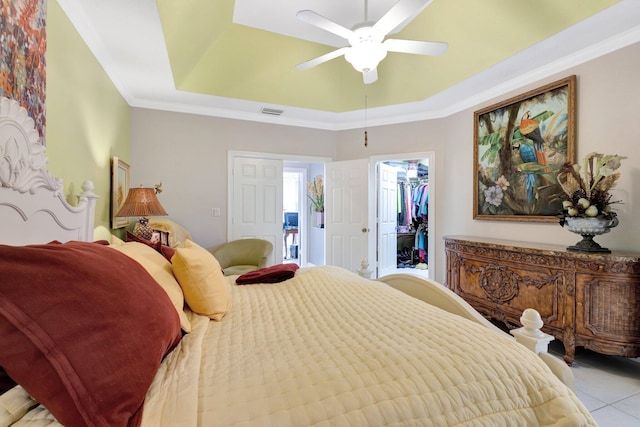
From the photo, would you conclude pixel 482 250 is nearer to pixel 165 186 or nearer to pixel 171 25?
pixel 171 25

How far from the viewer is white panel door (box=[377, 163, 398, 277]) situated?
4.67 metres

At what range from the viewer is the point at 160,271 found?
134cm

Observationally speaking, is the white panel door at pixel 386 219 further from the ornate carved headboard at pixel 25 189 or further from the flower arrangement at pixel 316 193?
the ornate carved headboard at pixel 25 189

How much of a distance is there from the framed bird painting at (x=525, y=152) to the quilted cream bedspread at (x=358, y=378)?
2469 millimetres

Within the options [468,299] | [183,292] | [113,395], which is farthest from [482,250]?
[113,395]

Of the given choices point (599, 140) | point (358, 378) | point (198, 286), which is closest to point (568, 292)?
point (599, 140)

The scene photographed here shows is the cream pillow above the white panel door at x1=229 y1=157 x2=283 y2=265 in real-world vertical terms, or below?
below

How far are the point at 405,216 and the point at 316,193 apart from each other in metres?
1.94

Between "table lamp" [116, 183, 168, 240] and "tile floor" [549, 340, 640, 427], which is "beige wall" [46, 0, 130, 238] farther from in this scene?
"tile floor" [549, 340, 640, 427]

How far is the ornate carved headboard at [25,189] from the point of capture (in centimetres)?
112

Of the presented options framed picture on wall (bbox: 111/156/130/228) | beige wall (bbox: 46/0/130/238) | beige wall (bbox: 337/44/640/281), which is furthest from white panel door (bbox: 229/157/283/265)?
beige wall (bbox: 337/44/640/281)

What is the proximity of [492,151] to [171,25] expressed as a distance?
342 centimetres

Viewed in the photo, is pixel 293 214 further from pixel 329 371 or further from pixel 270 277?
pixel 329 371

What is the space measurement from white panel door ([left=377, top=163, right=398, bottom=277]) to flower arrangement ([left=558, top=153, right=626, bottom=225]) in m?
2.45
